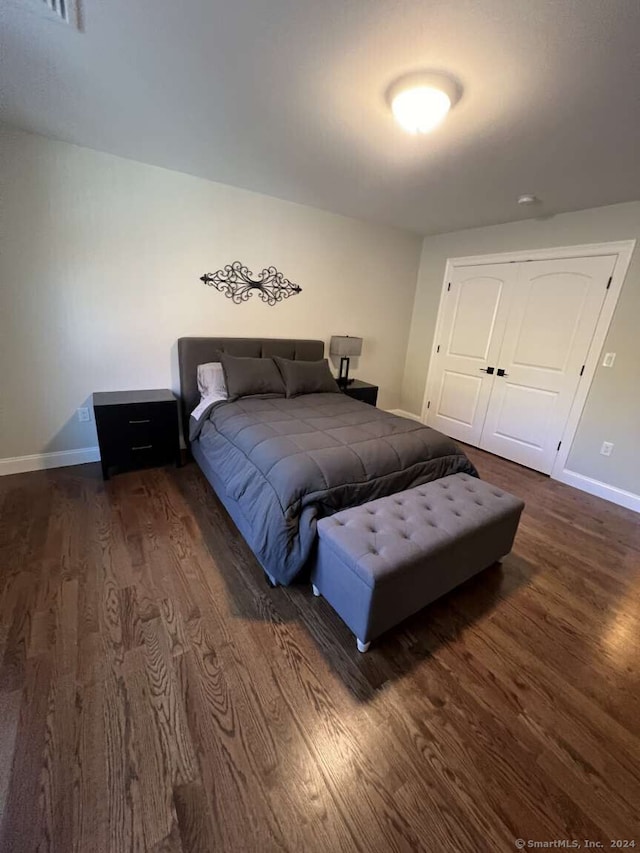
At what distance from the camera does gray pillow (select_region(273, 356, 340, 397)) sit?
3088mm

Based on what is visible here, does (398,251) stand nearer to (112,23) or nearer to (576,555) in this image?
(112,23)

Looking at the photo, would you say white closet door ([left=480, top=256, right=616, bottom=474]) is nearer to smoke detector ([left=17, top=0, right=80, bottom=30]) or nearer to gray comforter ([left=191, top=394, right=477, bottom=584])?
gray comforter ([left=191, top=394, right=477, bottom=584])

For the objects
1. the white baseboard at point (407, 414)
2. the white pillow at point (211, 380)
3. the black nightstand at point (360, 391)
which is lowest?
the white baseboard at point (407, 414)

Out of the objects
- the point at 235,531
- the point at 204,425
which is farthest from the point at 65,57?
the point at 235,531

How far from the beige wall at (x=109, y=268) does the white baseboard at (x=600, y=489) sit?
121 inches

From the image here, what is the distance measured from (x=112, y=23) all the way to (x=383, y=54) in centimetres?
105

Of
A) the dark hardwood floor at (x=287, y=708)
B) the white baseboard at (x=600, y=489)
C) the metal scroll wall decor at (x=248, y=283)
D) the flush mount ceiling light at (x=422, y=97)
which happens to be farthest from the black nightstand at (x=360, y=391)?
the flush mount ceiling light at (x=422, y=97)

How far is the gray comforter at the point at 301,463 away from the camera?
1.61 metres

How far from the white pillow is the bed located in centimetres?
28

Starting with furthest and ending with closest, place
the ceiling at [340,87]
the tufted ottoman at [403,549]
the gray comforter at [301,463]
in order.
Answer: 1. the gray comforter at [301,463]
2. the tufted ottoman at [403,549]
3. the ceiling at [340,87]

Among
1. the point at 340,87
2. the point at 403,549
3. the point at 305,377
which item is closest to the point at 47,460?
the point at 305,377

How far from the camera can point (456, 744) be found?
116 centimetres

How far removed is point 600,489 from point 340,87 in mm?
3466

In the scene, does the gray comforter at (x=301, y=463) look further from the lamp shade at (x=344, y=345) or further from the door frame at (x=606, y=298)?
the door frame at (x=606, y=298)
